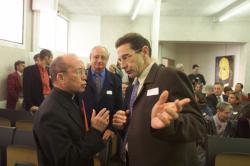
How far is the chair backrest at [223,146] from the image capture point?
247 centimetres

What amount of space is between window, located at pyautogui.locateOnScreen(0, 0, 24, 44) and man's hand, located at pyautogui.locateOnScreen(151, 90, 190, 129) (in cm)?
502

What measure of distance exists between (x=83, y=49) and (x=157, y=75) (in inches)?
346

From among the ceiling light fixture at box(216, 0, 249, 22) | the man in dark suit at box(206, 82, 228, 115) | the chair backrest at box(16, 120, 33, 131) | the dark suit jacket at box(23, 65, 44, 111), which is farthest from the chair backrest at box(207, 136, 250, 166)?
the ceiling light fixture at box(216, 0, 249, 22)

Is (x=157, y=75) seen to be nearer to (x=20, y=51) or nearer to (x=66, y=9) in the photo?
(x=20, y=51)

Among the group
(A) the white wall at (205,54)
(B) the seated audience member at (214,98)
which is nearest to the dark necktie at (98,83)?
(B) the seated audience member at (214,98)

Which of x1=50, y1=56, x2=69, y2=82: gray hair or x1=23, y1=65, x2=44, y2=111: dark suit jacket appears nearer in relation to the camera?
x1=50, y1=56, x2=69, y2=82: gray hair

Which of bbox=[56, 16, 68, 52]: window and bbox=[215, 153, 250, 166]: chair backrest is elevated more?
bbox=[56, 16, 68, 52]: window

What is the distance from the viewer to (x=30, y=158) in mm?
2348

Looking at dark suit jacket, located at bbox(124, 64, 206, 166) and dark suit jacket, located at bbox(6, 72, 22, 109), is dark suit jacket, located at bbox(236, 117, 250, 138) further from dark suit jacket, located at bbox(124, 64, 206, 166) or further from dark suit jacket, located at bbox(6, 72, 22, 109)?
dark suit jacket, located at bbox(6, 72, 22, 109)

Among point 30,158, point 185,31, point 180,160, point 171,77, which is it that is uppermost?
point 185,31

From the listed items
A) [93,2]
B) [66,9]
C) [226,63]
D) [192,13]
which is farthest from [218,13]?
→ [66,9]

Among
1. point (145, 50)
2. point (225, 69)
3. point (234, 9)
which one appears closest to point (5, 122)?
point (145, 50)

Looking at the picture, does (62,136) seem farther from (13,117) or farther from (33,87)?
(33,87)

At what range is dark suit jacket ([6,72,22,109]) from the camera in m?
5.47
